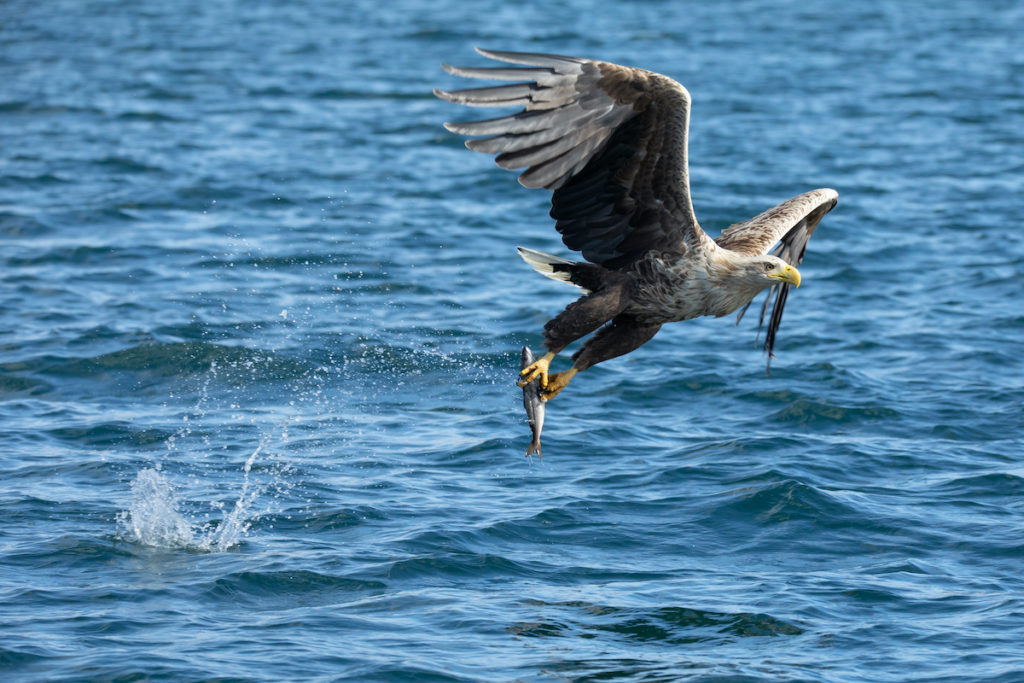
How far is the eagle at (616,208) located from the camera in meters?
6.30

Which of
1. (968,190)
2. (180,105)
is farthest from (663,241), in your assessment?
(180,105)

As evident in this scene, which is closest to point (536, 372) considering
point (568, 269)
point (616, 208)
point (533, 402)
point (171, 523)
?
point (533, 402)

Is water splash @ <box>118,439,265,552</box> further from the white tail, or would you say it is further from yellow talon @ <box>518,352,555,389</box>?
the white tail

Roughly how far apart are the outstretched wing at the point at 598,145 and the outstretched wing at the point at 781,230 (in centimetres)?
46

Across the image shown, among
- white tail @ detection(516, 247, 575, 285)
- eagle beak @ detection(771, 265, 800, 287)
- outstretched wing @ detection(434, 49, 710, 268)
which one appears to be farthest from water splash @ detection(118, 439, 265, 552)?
eagle beak @ detection(771, 265, 800, 287)

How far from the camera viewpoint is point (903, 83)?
21.9 metres

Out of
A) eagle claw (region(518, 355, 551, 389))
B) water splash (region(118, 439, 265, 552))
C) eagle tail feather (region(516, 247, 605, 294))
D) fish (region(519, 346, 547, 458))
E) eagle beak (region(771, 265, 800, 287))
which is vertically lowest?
water splash (region(118, 439, 265, 552))

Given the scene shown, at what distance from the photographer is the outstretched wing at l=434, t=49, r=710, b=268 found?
616 cm

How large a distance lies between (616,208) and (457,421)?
2.92 m

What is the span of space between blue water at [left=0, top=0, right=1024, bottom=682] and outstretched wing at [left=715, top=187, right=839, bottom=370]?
1317 millimetres

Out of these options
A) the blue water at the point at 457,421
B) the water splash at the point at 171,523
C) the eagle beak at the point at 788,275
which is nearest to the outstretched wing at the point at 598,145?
the eagle beak at the point at 788,275

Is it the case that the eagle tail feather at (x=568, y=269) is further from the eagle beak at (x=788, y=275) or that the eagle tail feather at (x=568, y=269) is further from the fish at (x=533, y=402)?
the eagle beak at (x=788, y=275)

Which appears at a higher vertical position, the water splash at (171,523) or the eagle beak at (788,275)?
the eagle beak at (788,275)

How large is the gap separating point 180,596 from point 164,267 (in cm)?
641
